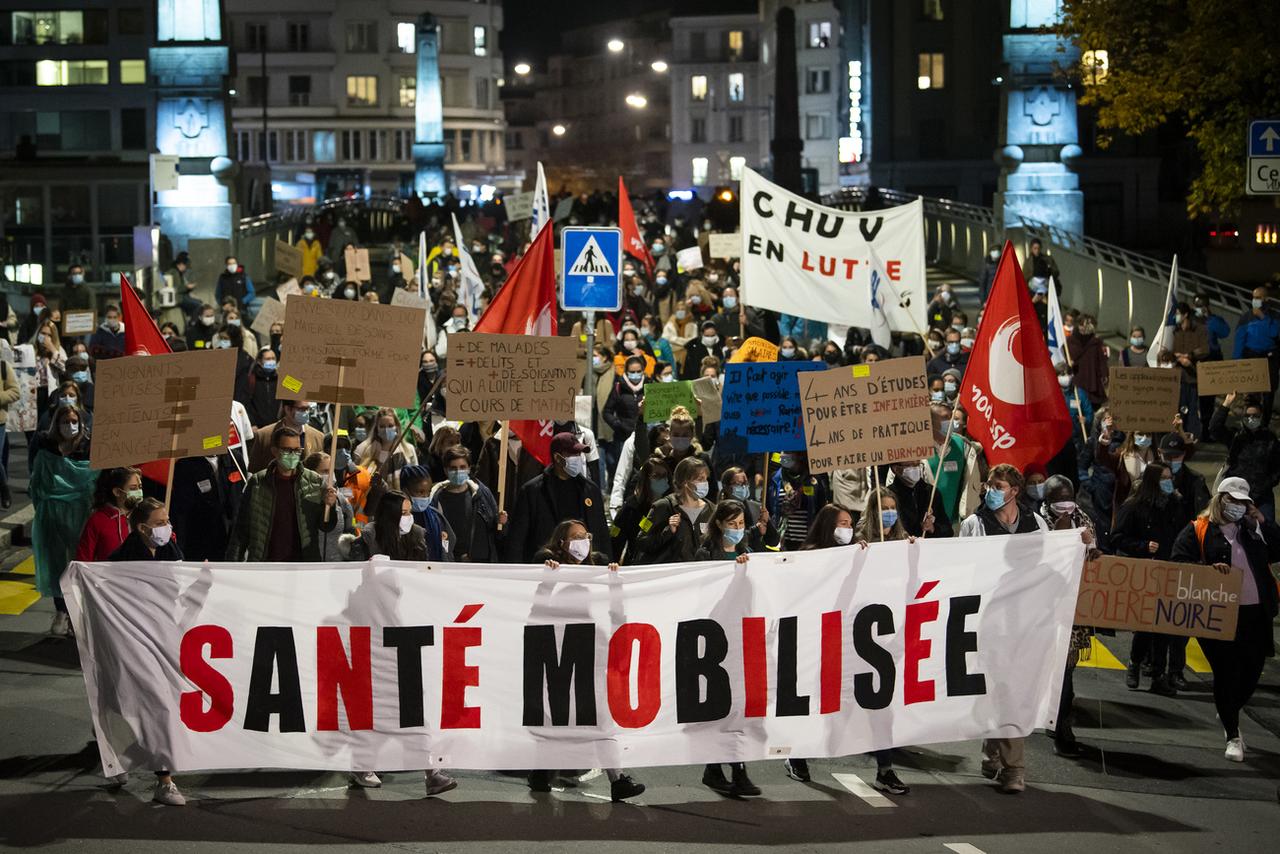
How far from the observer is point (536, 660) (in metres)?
8.79

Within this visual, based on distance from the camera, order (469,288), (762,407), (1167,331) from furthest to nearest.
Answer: (469,288) < (1167,331) < (762,407)

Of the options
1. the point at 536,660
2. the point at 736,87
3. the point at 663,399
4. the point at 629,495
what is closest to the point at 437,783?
the point at 536,660

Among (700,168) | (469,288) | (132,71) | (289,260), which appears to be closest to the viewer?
(469,288)

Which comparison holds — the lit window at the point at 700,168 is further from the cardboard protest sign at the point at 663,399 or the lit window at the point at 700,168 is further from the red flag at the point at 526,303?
the red flag at the point at 526,303

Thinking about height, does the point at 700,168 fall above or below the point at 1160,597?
above

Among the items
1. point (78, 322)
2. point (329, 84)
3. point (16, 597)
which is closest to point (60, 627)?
point (16, 597)

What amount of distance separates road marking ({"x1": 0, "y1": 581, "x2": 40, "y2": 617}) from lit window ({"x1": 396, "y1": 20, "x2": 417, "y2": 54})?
92537mm

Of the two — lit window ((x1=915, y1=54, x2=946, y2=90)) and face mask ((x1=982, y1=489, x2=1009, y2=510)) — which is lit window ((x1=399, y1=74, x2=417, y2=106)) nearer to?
lit window ((x1=915, y1=54, x2=946, y2=90))

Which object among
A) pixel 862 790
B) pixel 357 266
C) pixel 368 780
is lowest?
pixel 862 790

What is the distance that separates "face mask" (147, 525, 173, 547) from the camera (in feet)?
30.1

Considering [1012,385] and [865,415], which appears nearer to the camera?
[865,415]

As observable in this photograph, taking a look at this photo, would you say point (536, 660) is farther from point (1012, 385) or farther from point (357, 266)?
point (357, 266)

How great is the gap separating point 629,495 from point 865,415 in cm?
292

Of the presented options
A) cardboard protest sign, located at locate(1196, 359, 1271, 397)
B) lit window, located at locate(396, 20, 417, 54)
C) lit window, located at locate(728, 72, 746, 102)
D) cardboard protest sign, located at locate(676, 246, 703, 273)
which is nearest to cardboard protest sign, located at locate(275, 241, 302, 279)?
cardboard protest sign, located at locate(676, 246, 703, 273)
